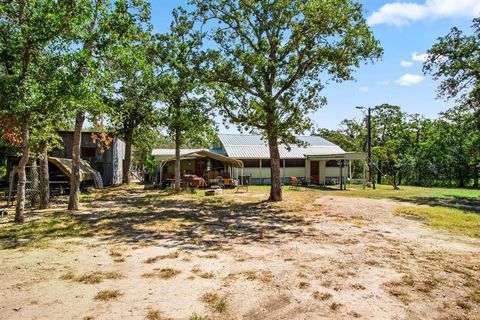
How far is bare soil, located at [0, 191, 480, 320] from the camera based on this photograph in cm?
420

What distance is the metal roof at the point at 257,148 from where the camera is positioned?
103 ft

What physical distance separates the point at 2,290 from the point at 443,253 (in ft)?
26.6

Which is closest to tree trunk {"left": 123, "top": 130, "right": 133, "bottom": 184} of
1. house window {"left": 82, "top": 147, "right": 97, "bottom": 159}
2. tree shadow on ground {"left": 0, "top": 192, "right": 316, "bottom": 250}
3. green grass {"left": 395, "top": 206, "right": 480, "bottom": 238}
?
house window {"left": 82, "top": 147, "right": 97, "bottom": 159}

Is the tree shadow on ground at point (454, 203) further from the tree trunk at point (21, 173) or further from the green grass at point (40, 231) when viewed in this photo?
the tree trunk at point (21, 173)

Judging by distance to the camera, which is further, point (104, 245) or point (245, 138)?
point (245, 138)

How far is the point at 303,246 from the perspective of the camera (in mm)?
7605

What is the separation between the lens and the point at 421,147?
3862cm

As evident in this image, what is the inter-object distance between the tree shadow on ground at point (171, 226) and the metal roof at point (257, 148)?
54.8 feet

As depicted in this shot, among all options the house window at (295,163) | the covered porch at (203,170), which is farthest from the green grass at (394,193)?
the house window at (295,163)

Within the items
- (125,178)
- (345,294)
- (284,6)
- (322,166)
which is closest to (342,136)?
(322,166)

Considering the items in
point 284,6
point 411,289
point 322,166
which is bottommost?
point 411,289

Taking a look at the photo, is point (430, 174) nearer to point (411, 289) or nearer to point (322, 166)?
point (322, 166)

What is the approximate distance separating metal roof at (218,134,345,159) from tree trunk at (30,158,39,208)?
18.8 metres

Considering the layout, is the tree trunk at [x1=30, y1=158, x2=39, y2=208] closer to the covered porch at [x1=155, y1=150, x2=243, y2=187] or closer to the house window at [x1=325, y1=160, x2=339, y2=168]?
the covered porch at [x1=155, y1=150, x2=243, y2=187]
